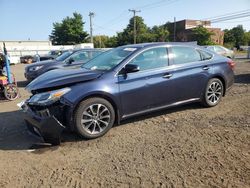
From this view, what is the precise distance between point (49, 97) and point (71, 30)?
65.8 metres

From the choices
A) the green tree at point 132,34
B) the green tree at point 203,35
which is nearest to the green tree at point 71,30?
the green tree at point 132,34

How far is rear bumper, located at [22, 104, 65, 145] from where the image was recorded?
4.03 meters

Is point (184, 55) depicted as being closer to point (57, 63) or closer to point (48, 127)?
point (48, 127)

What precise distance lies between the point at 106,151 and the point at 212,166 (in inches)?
62.5

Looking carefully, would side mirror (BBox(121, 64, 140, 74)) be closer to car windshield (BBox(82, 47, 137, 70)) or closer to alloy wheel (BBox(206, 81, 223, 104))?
car windshield (BBox(82, 47, 137, 70))

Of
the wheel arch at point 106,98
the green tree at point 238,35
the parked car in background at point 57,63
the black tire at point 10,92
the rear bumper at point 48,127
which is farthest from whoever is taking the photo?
the green tree at point 238,35

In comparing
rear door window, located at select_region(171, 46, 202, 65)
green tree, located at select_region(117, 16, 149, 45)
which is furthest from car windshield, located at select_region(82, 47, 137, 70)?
green tree, located at select_region(117, 16, 149, 45)

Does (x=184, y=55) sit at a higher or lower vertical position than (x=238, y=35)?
lower

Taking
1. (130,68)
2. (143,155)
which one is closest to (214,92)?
(130,68)

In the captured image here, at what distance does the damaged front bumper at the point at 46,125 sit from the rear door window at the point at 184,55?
2845 mm

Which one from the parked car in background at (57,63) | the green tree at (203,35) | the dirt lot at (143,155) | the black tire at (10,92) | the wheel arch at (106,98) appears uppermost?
the green tree at (203,35)

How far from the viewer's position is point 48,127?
159 inches

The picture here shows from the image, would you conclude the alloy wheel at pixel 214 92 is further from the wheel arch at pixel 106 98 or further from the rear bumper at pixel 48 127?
the rear bumper at pixel 48 127

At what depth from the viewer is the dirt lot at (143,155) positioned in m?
3.20
